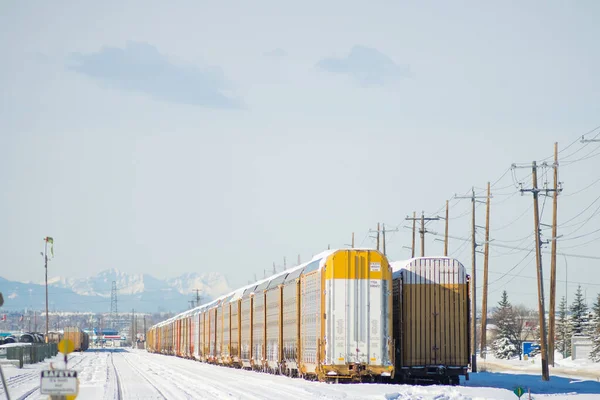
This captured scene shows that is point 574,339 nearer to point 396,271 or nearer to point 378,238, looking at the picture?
point 378,238

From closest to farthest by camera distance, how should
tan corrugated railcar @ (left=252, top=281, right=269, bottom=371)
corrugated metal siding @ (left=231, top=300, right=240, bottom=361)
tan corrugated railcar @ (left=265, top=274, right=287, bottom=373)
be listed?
tan corrugated railcar @ (left=265, top=274, right=287, bottom=373)
tan corrugated railcar @ (left=252, top=281, right=269, bottom=371)
corrugated metal siding @ (left=231, top=300, right=240, bottom=361)

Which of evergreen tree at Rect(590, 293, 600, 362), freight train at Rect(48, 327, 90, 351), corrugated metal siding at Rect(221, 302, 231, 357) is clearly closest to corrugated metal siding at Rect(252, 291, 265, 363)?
corrugated metal siding at Rect(221, 302, 231, 357)

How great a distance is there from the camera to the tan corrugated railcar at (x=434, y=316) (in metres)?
34.0

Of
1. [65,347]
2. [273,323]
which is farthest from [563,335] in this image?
[65,347]

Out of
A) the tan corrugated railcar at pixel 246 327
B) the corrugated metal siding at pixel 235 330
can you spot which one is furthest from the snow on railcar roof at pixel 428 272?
the corrugated metal siding at pixel 235 330

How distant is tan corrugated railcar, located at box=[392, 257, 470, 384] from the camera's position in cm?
3403

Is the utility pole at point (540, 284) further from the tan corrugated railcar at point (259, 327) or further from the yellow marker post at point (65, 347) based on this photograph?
the yellow marker post at point (65, 347)

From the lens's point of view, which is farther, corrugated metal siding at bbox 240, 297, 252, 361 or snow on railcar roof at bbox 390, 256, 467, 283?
corrugated metal siding at bbox 240, 297, 252, 361

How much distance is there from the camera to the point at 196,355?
8000cm

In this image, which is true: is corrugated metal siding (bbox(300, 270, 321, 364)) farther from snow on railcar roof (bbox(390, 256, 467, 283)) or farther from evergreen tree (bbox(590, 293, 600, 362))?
evergreen tree (bbox(590, 293, 600, 362))

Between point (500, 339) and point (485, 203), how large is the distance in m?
51.1

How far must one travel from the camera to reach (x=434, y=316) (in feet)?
112

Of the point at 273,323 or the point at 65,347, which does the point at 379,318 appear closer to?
the point at 273,323

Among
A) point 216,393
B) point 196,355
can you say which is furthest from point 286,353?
point 196,355
